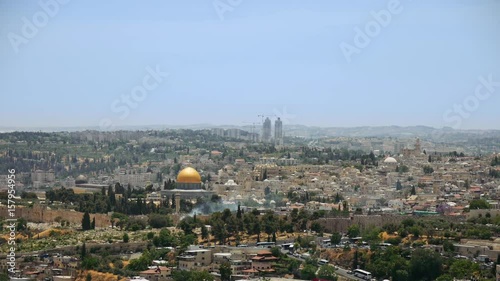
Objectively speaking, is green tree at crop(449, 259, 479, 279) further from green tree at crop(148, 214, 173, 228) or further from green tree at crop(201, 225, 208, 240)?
green tree at crop(148, 214, 173, 228)

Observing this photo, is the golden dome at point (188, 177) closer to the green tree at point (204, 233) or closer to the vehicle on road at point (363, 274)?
the green tree at point (204, 233)

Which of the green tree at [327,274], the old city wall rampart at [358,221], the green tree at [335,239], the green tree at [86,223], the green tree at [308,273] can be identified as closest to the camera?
the green tree at [327,274]

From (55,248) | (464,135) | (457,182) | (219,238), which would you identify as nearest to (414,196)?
(457,182)

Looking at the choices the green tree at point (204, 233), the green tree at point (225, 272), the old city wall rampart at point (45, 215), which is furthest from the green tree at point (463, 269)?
the old city wall rampart at point (45, 215)

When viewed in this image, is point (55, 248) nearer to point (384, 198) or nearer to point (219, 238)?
point (219, 238)

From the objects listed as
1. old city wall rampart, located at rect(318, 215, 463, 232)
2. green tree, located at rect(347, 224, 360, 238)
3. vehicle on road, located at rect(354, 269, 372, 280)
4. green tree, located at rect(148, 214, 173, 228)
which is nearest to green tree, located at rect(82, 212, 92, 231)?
green tree, located at rect(148, 214, 173, 228)

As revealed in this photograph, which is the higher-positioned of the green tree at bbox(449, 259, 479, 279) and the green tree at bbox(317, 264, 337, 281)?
the green tree at bbox(449, 259, 479, 279)

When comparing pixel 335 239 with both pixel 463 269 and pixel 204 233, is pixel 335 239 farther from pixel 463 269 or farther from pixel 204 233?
pixel 463 269

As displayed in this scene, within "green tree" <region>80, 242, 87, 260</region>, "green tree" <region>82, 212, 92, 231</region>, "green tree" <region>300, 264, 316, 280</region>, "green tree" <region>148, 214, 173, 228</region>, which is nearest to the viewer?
"green tree" <region>300, 264, 316, 280</region>

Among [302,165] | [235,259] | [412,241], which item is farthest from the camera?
[302,165]

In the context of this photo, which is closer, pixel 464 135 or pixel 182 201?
pixel 182 201

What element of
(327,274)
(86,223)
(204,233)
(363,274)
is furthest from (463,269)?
(86,223)
